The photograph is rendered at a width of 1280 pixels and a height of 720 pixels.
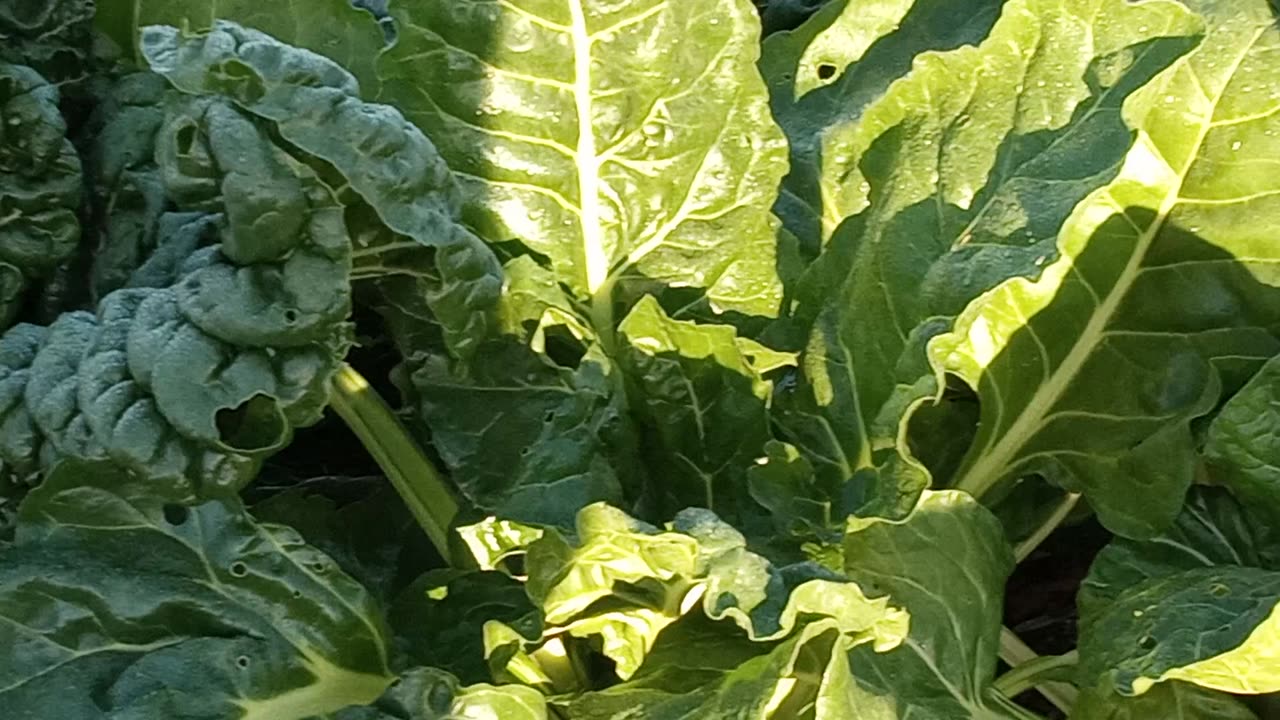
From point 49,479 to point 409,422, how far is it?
229 millimetres

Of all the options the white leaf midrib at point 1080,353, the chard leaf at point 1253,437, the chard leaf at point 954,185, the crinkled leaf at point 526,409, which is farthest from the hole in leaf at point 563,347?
the chard leaf at point 1253,437

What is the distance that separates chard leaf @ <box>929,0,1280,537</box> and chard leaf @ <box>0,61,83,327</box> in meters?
0.48

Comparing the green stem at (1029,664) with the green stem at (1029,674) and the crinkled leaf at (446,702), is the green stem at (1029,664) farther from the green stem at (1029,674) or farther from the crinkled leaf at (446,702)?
the crinkled leaf at (446,702)

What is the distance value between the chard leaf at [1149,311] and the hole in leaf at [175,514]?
38 cm

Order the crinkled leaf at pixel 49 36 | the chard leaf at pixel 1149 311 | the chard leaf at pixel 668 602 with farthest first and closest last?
1. the crinkled leaf at pixel 49 36
2. the chard leaf at pixel 1149 311
3. the chard leaf at pixel 668 602

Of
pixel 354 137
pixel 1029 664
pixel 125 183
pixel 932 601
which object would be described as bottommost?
pixel 1029 664

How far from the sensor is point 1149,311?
31.4 inches

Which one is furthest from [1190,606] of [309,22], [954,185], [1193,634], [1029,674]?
[309,22]

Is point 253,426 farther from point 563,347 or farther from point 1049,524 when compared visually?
point 1049,524

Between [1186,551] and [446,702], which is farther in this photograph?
[1186,551]

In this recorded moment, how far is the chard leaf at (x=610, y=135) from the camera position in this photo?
817mm

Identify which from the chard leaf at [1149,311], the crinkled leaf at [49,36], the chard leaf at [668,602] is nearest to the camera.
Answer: the chard leaf at [668,602]

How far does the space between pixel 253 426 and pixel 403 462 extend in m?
0.17

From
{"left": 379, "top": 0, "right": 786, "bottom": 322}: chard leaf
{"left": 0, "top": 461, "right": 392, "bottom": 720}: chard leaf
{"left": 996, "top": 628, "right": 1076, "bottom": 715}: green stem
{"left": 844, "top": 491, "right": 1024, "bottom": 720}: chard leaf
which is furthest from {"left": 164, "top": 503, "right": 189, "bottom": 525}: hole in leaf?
{"left": 996, "top": 628, "right": 1076, "bottom": 715}: green stem
